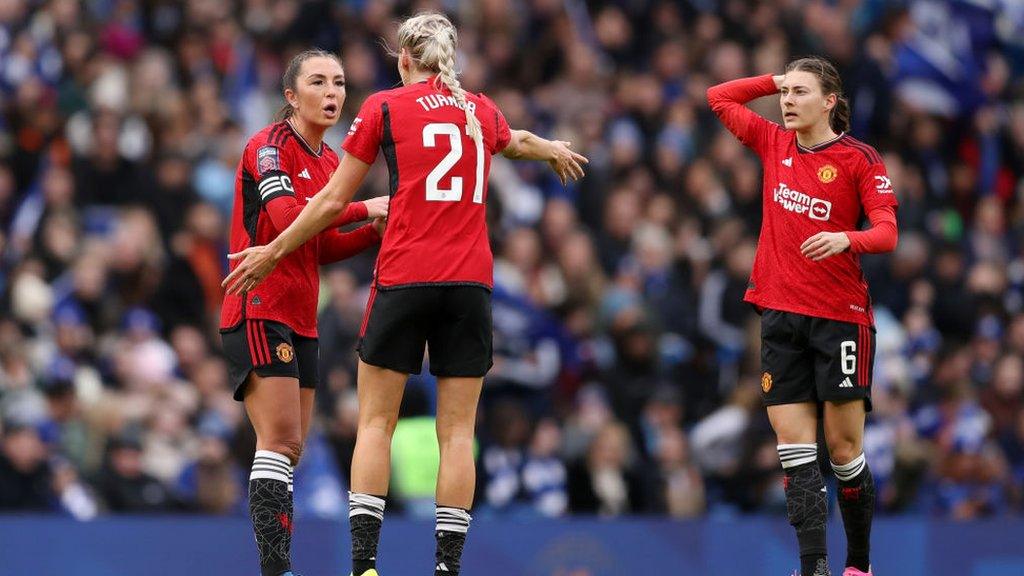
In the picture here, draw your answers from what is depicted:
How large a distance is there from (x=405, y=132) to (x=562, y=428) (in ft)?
20.7

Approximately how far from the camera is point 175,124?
15.1m

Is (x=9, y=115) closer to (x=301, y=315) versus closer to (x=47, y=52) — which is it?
(x=47, y=52)

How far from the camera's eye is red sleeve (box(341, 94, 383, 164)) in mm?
7965

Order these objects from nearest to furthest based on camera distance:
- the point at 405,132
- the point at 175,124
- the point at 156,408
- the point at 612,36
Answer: the point at 405,132 < the point at 156,408 < the point at 175,124 < the point at 612,36

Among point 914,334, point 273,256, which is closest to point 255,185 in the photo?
point 273,256

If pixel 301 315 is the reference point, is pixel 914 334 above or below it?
above

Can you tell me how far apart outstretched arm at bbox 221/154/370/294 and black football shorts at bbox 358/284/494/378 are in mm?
423

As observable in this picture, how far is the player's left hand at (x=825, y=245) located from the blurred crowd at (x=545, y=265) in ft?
17.5

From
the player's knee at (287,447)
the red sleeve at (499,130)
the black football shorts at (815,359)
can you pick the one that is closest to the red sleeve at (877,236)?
the black football shorts at (815,359)

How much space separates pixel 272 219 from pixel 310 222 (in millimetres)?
323

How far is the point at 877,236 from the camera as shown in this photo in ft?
27.6

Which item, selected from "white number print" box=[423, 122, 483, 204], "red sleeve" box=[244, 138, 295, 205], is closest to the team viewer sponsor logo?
"white number print" box=[423, 122, 483, 204]

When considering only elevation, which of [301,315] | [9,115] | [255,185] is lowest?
[301,315]

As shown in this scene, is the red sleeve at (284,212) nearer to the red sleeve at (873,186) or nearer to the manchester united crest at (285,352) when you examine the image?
the manchester united crest at (285,352)
